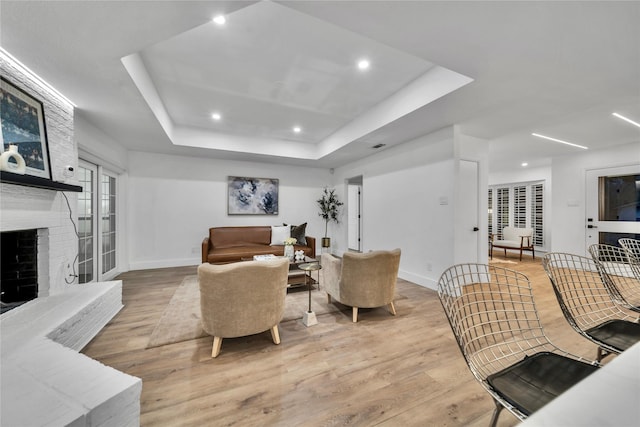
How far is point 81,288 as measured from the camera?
262 cm

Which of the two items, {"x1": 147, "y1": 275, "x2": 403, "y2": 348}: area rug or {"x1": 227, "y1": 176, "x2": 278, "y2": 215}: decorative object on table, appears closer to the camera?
{"x1": 147, "y1": 275, "x2": 403, "y2": 348}: area rug

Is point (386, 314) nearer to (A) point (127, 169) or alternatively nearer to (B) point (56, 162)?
(B) point (56, 162)

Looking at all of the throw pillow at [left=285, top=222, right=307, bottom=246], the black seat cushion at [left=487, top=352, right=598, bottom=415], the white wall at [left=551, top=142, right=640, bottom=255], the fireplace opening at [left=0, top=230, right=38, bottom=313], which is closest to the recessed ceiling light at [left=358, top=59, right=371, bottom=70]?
the black seat cushion at [left=487, top=352, right=598, bottom=415]

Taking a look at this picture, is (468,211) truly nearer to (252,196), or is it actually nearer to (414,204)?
(414,204)

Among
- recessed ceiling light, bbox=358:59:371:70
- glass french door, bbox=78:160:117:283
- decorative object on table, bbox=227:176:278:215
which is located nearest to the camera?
recessed ceiling light, bbox=358:59:371:70

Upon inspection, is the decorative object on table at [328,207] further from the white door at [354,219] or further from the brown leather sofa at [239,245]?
the brown leather sofa at [239,245]

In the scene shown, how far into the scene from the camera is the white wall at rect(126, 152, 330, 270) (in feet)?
16.0

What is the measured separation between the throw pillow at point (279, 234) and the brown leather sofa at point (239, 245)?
0.50ft

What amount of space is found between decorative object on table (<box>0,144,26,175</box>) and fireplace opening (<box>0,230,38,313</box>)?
67 cm

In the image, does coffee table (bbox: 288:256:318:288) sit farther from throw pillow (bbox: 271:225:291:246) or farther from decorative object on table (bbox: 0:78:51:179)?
decorative object on table (bbox: 0:78:51:179)

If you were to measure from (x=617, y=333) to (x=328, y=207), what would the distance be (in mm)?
5390

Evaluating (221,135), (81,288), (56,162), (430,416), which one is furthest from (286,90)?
(430,416)

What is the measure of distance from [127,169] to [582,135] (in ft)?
26.7

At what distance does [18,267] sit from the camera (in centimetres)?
221
